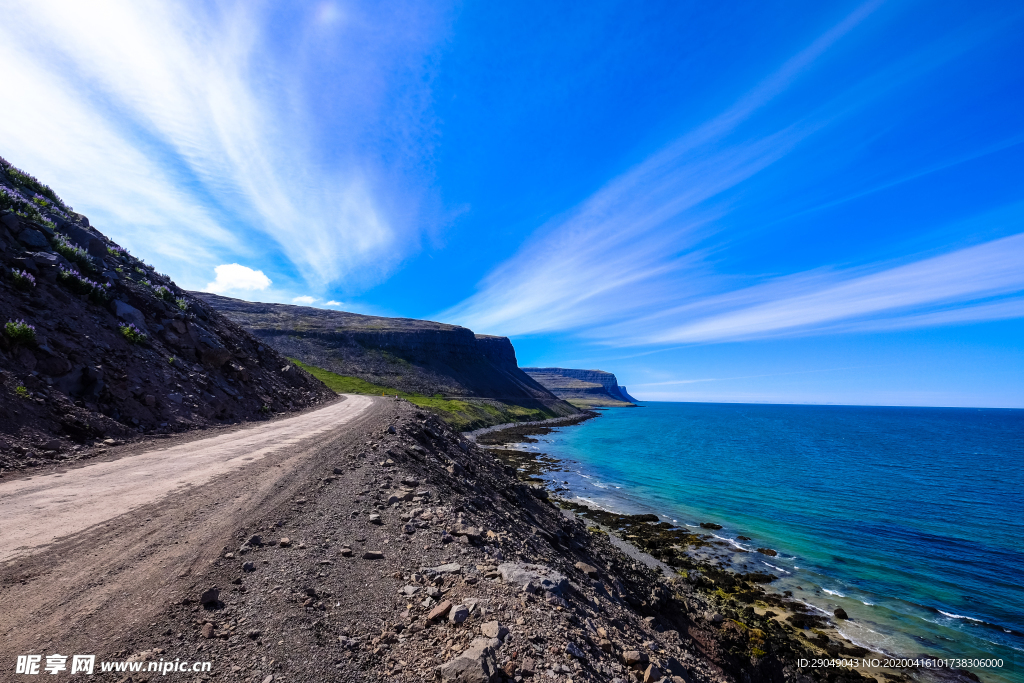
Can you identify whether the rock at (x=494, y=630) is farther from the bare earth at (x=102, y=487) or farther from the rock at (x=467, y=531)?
the bare earth at (x=102, y=487)

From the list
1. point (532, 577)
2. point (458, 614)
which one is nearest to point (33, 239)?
point (458, 614)

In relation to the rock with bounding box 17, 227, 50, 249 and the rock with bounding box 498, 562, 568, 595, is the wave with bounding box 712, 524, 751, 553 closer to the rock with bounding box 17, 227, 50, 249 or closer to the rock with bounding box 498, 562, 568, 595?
the rock with bounding box 498, 562, 568, 595

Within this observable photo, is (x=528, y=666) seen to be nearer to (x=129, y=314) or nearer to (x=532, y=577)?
(x=532, y=577)

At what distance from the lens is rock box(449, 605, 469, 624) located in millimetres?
5948

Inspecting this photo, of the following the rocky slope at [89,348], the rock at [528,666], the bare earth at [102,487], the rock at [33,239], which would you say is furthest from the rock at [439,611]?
the rock at [33,239]

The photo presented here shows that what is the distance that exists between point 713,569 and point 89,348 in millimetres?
34575

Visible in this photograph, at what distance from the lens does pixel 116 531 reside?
762 centimetres

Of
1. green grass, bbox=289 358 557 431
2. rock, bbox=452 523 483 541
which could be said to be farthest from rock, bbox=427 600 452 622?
green grass, bbox=289 358 557 431

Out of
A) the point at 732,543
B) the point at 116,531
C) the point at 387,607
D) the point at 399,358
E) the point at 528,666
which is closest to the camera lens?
the point at 528,666

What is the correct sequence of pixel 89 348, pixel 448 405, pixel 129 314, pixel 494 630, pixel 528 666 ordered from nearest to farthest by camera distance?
pixel 528 666 < pixel 494 630 < pixel 89 348 < pixel 129 314 < pixel 448 405

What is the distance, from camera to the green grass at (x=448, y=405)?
8550cm

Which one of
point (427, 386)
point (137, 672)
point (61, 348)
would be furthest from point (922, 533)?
point (427, 386)

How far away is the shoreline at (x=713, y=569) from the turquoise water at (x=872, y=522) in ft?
2.74

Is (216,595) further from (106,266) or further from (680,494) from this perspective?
(680,494)
